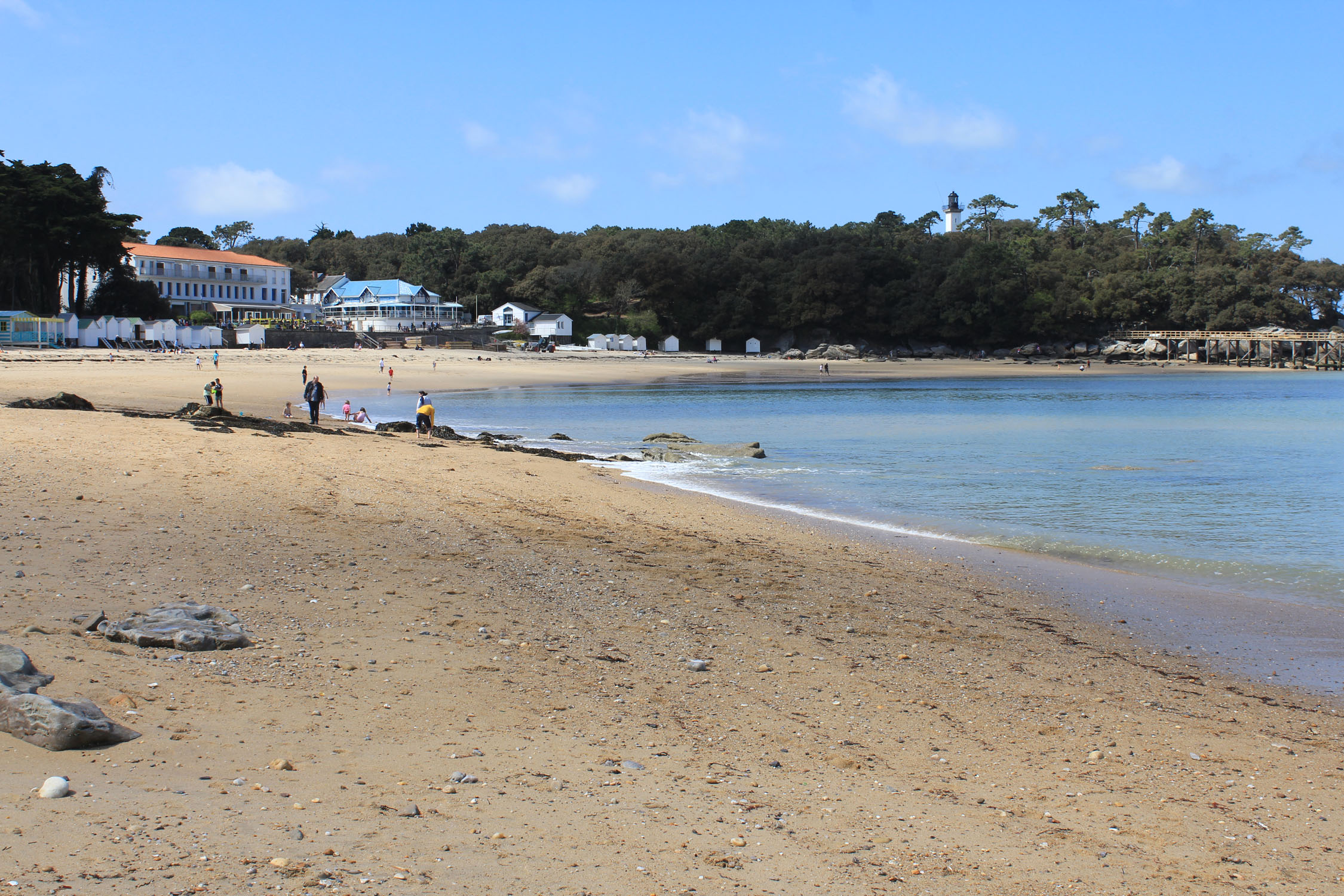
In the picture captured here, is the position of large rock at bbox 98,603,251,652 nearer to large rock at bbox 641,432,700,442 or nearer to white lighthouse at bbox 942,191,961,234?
large rock at bbox 641,432,700,442

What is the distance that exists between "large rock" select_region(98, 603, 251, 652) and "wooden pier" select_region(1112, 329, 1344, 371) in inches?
4258

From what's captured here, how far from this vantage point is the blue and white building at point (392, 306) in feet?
307

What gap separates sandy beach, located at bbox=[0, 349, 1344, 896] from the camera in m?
3.67

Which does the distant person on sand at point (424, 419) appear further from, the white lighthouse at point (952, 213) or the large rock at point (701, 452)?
the white lighthouse at point (952, 213)

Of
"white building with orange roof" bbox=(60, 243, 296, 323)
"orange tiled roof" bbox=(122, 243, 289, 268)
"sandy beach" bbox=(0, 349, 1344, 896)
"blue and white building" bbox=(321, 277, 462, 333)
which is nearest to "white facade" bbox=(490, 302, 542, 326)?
"blue and white building" bbox=(321, 277, 462, 333)

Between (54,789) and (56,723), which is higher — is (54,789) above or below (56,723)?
below

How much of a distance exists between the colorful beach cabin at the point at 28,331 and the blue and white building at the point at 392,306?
35.9 m

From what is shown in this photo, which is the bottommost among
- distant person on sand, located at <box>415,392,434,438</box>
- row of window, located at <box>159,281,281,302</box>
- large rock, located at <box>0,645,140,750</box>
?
large rock, located at <box>0,645,140,750</box>

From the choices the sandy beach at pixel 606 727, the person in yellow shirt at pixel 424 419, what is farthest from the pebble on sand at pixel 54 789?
the person in yellow shirt at pixel 424 419

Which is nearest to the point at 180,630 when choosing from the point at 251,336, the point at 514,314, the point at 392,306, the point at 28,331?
the point at 28,331

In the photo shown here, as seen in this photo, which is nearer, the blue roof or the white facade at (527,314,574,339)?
the white facade at (527,314,574,339)

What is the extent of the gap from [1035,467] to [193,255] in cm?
8835

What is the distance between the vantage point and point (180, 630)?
5742 mm

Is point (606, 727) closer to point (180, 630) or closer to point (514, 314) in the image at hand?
point (180, 630)
